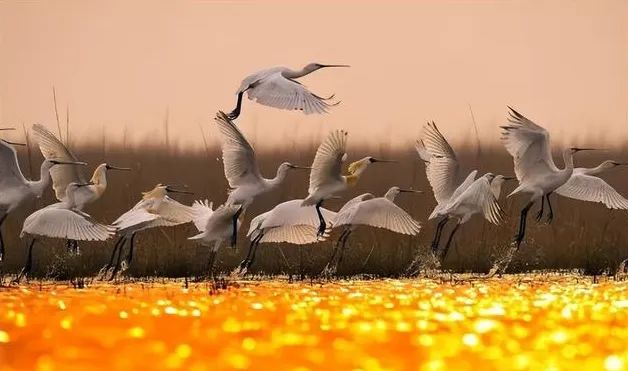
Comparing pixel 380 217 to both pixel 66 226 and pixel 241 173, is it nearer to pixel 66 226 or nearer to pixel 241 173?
pixel 241 173

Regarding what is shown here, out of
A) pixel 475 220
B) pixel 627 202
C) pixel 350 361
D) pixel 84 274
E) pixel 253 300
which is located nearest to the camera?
pixel 350 361

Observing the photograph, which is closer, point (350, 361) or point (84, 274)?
point (350, 361)

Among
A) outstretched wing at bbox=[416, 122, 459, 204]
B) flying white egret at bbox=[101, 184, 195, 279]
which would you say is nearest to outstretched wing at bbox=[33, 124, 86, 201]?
flying white egret at bbox=[101, 184, 195, 279]

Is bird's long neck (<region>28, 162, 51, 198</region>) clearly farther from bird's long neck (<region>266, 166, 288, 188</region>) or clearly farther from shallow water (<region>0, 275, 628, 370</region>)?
bird's long neck (<region>266, 166, 288, 188</region>)

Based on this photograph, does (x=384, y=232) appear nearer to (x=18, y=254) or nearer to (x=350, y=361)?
(x=18, y=254)

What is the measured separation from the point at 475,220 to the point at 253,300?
3.44 m

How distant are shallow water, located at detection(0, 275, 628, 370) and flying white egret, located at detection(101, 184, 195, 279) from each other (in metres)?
0.43

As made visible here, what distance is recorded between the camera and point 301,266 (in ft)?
30.2

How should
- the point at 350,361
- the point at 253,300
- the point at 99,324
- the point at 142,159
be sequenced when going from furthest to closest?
1. the point at 142,159
2. the point at 253,300
3. the point at 99,324
4. the point at 350,361

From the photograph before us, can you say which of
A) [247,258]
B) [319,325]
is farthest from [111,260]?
[319,325]

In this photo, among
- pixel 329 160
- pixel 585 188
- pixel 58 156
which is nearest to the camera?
pixel 329 160

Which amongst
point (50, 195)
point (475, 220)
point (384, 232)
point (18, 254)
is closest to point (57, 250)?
point (18, 254)

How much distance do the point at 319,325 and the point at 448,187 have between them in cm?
346

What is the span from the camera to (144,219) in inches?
357
